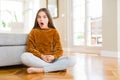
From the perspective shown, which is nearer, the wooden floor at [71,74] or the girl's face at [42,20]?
the wooden floor at [71,74]

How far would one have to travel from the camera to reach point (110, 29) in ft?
13.1

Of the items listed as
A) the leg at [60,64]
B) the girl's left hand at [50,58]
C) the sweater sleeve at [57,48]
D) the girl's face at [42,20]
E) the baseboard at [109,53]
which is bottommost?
the baseboard at [109,53]

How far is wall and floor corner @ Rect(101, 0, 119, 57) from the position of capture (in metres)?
3.88

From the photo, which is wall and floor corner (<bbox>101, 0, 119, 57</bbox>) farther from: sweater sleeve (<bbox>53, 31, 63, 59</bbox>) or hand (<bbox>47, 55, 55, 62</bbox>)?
hand (<bbox>47, 55, 55, 62</bbox>)

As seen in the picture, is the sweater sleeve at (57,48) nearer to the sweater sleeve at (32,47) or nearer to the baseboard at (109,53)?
the sweater sleeve at (32,47)

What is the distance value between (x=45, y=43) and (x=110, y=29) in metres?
2.19

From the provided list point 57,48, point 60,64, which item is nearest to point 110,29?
point 57,48

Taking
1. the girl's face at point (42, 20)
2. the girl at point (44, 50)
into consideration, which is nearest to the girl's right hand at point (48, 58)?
the girl at point (44, 50)

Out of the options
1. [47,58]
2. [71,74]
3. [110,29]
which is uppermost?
[110,29]

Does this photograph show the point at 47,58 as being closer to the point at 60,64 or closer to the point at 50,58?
the point at 50,58

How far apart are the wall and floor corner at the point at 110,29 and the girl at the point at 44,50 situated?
1979 millimetres

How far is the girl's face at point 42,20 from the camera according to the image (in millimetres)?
2223

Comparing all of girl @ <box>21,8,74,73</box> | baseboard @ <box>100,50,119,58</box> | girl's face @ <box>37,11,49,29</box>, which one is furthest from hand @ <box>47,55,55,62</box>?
baseboard @ <box>100,50,119,58</box>

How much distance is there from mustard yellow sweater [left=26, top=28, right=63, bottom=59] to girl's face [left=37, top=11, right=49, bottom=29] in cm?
6
